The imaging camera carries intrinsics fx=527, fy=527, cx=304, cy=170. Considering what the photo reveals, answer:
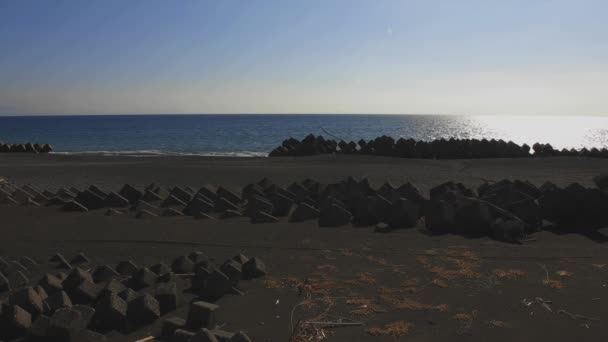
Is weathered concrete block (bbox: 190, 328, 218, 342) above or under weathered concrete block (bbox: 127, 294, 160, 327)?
above

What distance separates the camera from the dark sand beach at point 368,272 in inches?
162

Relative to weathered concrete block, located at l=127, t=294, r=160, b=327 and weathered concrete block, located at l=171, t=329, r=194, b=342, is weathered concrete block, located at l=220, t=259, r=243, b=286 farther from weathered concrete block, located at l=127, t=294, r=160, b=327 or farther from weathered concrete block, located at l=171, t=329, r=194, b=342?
weathered concrete block, located at l=171, t=329, r=194, b=342

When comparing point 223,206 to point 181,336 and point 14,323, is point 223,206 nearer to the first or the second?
point 14,323

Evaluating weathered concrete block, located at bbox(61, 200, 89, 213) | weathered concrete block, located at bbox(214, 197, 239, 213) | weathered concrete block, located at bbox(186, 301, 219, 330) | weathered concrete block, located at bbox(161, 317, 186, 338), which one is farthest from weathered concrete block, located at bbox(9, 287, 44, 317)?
weathered concrete block, located at bbox(61, 200, 89, 213)

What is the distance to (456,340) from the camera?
383 centimetres

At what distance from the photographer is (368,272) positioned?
5.46m

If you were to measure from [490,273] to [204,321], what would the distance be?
297 cm

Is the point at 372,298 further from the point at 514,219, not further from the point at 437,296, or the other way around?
the point at 514,219

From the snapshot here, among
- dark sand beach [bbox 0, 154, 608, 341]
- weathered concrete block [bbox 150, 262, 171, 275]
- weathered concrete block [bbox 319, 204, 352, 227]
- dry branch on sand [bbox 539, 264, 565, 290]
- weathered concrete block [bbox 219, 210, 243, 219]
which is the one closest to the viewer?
dark sand beach [bbox 0, 154, 608, 341]

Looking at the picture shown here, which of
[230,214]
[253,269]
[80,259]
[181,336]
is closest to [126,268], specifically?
[80,259]

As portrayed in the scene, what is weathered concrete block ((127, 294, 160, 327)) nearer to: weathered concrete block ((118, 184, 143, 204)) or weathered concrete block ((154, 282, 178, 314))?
weathered concrete block ((154, 282, 178, 314))

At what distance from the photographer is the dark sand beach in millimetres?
4125

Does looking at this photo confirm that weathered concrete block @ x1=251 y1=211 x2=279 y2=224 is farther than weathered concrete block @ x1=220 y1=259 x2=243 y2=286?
Yes

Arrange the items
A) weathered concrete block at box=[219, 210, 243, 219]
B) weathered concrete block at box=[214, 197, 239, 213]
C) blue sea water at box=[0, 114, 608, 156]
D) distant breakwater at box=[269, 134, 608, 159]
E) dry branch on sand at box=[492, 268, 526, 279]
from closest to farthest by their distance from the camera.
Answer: dry branch on sand at box=[492, 268, 526, 279], weathered concrete block at box=[219, 210, 243, 219], weathered concrete block at box=[214, 197, 239, 213], distant breakwater at box=[269, 134, 608, 159], blue sea water at box=[0, 114, 608, 156]
